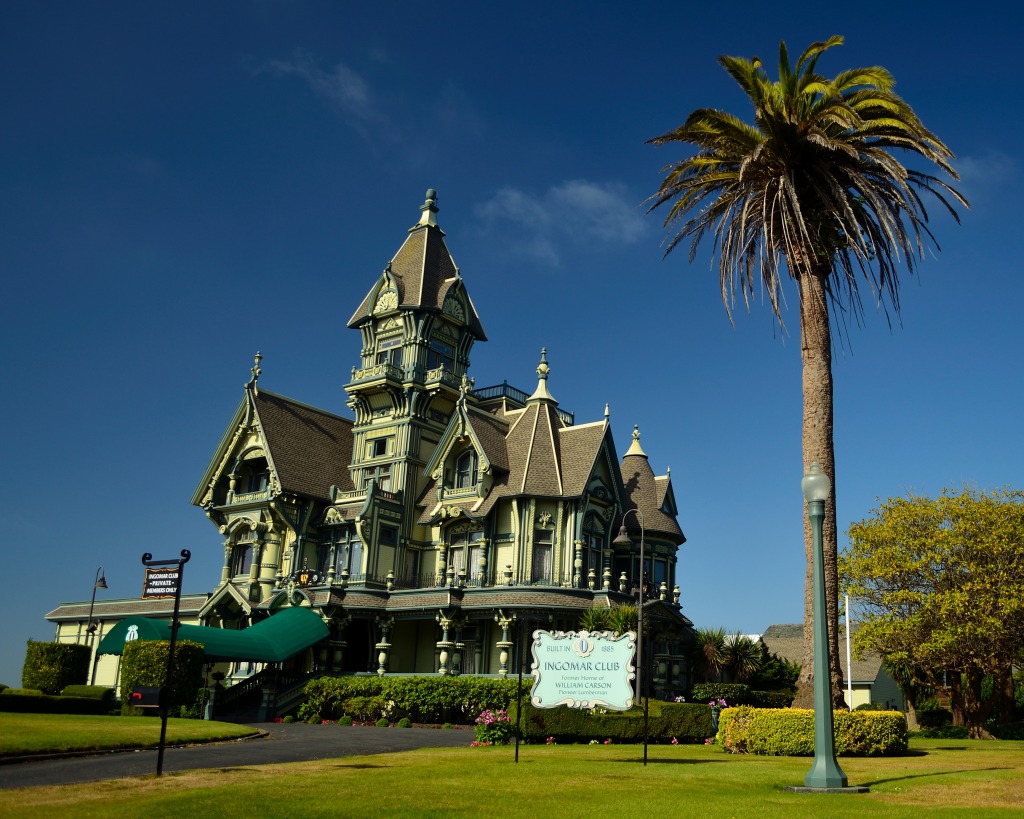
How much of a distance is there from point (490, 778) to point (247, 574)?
1393 inches

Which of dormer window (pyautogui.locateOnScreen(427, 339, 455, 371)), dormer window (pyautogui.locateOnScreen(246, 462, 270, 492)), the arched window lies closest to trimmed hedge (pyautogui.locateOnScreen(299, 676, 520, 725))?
the arched window

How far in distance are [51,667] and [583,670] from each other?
35.9 m

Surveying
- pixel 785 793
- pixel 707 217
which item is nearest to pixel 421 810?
pixel 785 793

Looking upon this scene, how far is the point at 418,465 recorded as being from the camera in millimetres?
49531

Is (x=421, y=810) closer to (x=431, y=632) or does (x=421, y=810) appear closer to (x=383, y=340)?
(x=431, y=632)

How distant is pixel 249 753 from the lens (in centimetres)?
2330

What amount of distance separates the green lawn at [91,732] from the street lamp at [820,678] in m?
16.7

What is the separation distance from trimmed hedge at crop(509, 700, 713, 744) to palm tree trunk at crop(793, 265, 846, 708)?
588 centimetres

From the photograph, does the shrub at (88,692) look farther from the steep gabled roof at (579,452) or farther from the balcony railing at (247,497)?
the steep gabled roof at (579,452)

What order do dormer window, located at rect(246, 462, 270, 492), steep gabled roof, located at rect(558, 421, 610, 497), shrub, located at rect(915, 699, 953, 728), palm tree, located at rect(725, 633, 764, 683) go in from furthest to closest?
shrub, located at rect(915, 699, 953, 728)
dormer window, located at rect(246, 462, 270, 492)
palm tree, located at rect(725, 633, 764, 683)
steep gabled roof, located at rect(558, 421, 610, 497)

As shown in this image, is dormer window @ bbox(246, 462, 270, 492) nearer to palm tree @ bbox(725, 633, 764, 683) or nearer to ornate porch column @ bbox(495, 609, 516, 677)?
ornate porch column @ bbox(495, 609, 516, 677)

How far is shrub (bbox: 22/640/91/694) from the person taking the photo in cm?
4656

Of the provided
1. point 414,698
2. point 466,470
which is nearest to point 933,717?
point 466,470

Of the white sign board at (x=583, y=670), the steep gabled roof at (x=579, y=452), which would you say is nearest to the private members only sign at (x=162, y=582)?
the white sign board at (x=583, y=670)
